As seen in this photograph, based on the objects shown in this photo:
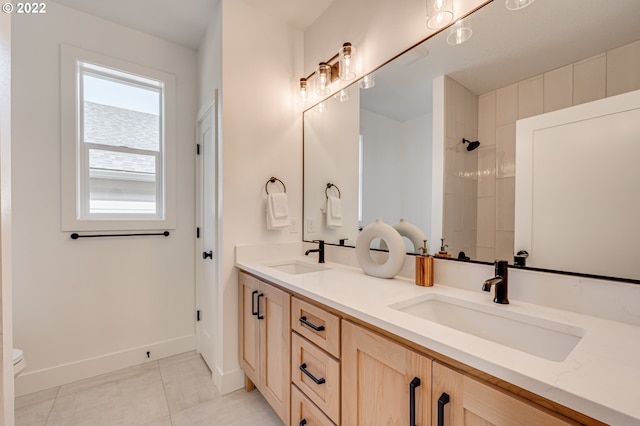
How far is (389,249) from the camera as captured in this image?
142 cm

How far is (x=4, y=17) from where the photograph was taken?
2.55ft

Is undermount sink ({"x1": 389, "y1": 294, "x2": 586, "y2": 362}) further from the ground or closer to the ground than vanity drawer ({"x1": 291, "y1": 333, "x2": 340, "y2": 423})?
further from the ground

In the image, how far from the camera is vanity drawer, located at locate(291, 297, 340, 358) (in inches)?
43.2

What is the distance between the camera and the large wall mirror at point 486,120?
0.89 m

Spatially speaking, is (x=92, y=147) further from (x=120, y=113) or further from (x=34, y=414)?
(x=34, y=414)

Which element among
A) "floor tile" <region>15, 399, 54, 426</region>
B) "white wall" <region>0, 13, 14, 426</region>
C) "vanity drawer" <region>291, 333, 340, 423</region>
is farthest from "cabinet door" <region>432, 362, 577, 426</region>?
"floor tile" <region>15, 399, 54, 426</region>

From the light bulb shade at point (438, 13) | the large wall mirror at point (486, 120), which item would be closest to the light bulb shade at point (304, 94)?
the large wall mirror at point (486, 120)

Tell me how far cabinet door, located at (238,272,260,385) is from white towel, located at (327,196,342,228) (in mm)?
682

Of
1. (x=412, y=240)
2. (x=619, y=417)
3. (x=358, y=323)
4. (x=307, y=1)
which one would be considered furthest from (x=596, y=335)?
(x=307, y=1)

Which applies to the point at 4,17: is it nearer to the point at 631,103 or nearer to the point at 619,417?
the point at 619,417

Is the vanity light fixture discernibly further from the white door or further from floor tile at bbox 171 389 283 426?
floor tile at bbox 171 389 283 426

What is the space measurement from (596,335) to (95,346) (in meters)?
2.92

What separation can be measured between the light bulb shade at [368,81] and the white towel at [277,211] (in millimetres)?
931

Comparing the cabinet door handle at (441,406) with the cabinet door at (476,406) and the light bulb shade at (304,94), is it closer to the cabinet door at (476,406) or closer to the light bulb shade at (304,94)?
the cabinet door at (476,406)
